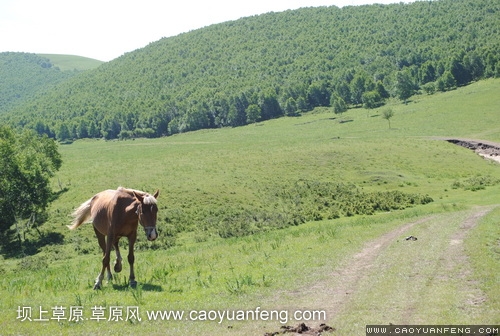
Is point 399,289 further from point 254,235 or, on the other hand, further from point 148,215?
point 254,235

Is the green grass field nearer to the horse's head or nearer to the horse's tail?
the horse's head

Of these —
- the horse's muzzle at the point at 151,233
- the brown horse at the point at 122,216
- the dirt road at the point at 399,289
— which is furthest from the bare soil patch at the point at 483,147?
the horse's muzzle at the point at 151,233

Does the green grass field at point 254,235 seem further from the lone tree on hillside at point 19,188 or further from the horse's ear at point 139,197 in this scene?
the horse's ear at point 139,197

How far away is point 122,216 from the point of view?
15016 mm

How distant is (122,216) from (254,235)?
17.9 meters

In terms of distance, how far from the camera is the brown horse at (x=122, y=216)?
13852 mm

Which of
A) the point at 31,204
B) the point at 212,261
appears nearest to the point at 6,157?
the point at 31,204

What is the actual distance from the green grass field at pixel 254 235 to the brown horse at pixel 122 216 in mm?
→ 1195

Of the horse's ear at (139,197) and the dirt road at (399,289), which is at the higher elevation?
the horse's ear at (139,197)

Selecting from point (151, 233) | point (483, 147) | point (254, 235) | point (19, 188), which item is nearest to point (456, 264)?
point (151, 233)

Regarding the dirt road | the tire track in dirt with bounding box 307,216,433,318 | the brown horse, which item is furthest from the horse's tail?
the tire track in dirt with bounding box 307,216,433,318

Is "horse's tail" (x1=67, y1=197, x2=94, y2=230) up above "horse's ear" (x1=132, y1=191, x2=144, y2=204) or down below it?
below

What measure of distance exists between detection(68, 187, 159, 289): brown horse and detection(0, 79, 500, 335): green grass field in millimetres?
1195

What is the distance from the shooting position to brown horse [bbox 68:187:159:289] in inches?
545
